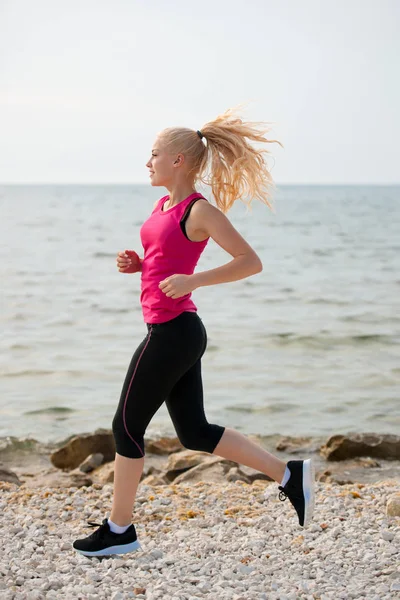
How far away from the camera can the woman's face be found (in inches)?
162

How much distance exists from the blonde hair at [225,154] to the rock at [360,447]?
3726 millimetres

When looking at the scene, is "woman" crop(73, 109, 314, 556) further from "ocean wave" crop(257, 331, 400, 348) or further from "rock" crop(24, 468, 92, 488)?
"ocean wave" crop(257, 331, 400, 348)

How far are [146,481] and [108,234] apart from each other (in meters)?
30.5

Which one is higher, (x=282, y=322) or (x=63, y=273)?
(x=282, y=322)

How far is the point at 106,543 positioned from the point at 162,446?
11.4 ft

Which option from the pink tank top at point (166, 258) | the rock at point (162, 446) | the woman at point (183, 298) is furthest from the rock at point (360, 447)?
the pink tank top at point (166, 258)

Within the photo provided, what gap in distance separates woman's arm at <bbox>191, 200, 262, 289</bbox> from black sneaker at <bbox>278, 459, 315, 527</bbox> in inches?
43.3

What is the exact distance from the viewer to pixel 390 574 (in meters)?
3.85

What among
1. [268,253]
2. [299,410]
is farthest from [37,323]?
[268,253]

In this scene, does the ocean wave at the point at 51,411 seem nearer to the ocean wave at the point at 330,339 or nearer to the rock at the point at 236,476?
the rock at the point at 236,476

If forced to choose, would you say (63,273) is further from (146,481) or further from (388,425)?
(146,481)

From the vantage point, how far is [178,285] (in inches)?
147

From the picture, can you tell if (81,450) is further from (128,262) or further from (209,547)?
(128,262)

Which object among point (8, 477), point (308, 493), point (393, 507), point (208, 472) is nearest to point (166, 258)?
point (308, 493)
